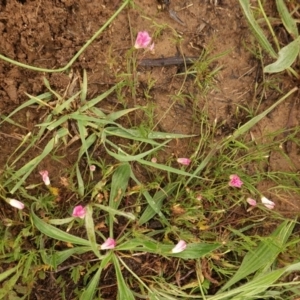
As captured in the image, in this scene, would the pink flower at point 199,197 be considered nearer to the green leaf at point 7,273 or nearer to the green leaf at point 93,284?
the green leaf at point 93,284

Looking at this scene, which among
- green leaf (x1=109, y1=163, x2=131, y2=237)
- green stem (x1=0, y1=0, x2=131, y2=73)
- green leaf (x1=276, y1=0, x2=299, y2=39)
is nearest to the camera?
green stem (x1=0, y1=0, x2=131, y2=73)

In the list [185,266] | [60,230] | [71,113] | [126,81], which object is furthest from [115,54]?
[185,266]

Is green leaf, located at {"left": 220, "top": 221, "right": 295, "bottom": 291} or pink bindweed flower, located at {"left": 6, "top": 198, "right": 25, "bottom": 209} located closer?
pink bindweed flower, located at {"left": 6, "top": 198, "right": 25, "bottom": 209}

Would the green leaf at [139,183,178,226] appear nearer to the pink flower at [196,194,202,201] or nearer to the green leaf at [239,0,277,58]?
the pink flower at [196,194,202,201]

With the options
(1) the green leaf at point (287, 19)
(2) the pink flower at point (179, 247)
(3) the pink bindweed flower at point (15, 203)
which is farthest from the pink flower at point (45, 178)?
(1) the green leaf at point (287, 19)

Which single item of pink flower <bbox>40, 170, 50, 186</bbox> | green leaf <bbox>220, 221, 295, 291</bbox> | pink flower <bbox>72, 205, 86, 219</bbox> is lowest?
green leaf <bbox>220, 221, 295, 291</bbox>

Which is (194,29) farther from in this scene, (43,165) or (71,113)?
(43,165)

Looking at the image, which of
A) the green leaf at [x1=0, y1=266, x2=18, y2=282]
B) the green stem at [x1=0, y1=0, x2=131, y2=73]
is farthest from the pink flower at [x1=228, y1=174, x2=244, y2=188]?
the green leaf at [x1=0, y1=266, x2=18, y2=282]
